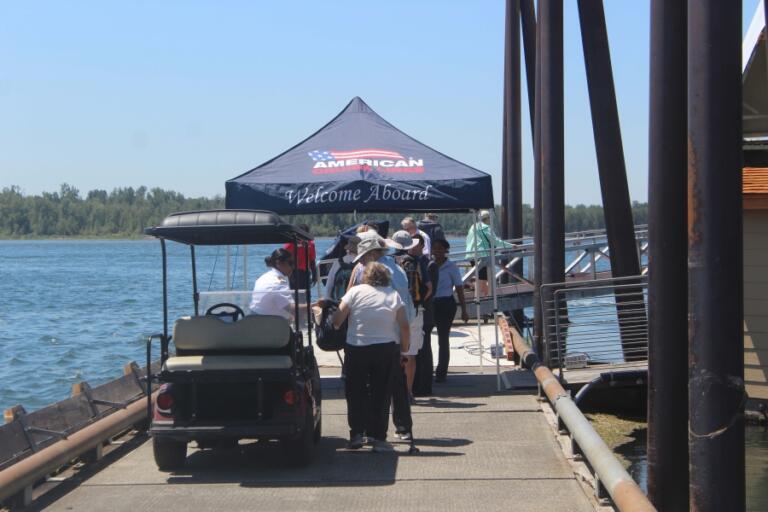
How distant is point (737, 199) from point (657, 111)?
4.51ft

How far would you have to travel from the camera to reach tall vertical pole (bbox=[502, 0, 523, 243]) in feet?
83.4

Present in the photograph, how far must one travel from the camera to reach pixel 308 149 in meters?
14.3

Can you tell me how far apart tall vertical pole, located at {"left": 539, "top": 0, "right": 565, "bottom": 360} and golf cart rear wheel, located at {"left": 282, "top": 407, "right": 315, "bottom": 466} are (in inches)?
227

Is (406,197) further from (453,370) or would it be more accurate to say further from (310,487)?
(310,487)

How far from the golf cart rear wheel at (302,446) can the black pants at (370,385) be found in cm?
54

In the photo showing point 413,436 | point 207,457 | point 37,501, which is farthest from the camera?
point 413,436

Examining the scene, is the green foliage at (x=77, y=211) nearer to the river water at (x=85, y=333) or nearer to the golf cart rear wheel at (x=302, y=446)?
the river water at (x=85, y=333)

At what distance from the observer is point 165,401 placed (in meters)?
8.71

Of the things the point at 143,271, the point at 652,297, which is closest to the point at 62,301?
the point at 143,271

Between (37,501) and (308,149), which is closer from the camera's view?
(37,501)

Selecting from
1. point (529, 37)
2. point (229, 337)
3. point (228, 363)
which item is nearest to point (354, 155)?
point (229, 337)

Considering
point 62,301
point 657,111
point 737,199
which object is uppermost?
point 657,111

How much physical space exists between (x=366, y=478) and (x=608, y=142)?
272 inches

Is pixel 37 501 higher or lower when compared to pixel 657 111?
lower
